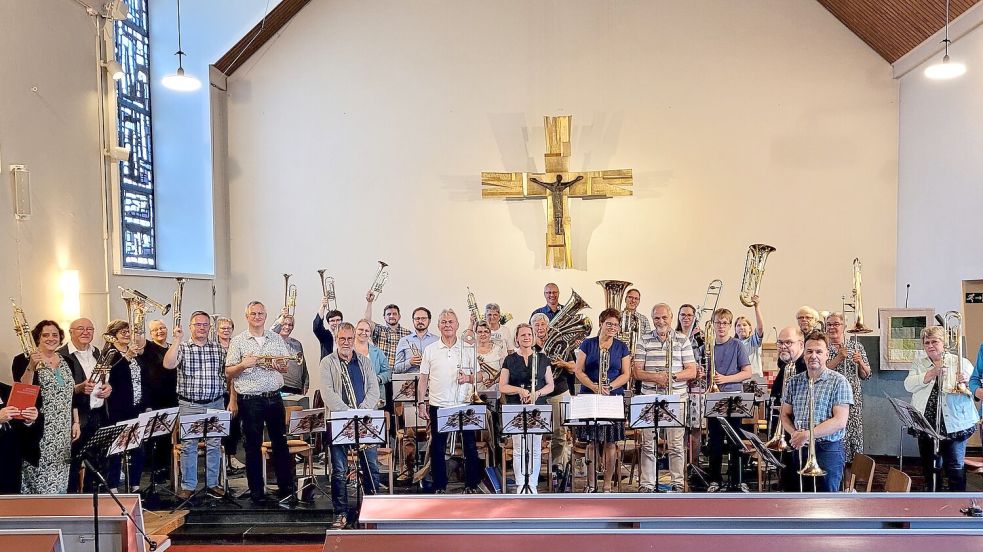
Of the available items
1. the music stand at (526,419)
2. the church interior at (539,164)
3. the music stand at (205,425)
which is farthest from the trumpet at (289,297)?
the music stand at (526,419)

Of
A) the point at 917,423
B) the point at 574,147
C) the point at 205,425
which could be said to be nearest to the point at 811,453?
the point at 917,423

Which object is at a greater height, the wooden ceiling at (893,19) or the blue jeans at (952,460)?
the wooden ceiling at (893,19)

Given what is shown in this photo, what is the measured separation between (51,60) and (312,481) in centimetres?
464

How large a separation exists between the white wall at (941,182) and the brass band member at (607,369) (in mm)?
4259

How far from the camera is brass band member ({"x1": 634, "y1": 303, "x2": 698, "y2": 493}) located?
6238 millimetres

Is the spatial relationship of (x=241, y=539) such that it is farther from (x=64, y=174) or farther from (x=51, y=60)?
(x=51, y=60)

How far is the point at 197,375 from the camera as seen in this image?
638 centimetres

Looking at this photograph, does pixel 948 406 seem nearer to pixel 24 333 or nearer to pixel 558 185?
pixel 558 185

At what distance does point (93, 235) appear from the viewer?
771cm

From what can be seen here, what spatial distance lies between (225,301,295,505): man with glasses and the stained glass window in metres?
3.12

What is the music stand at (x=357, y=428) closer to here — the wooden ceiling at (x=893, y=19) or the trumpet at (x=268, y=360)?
the trumpet at (x=268, y=360)

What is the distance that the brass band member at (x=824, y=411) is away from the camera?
4.57 metres

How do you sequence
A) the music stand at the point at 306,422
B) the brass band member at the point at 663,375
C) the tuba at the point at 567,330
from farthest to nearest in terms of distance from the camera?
1. the tuba at the point at 567,330
2. the brass band member at the point at 663,375
3. the music stand at the point at 306,422

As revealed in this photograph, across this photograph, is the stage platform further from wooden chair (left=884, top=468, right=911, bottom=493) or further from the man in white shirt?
the man in white shirt
